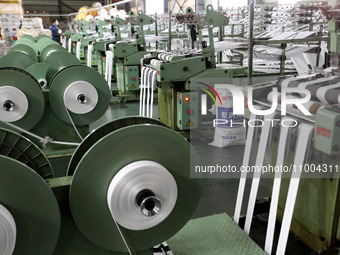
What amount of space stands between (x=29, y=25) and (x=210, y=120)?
11580 millimetres

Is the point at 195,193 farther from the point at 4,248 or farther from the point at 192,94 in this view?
the point at 192,94

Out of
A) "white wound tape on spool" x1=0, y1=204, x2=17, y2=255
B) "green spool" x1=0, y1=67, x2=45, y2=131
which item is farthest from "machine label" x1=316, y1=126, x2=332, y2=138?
"green spool" x1=0, y1=67, x2=45, y2=131

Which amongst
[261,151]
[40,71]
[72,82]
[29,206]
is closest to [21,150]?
[29,206]

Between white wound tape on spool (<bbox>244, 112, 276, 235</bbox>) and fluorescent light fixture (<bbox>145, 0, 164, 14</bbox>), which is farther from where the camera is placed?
fluorescent light fixture (<bbox>145, 0, 164, 14</bbox>)

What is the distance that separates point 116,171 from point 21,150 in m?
0.68

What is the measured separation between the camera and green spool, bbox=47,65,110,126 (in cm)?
364

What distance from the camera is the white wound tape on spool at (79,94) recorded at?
358cm

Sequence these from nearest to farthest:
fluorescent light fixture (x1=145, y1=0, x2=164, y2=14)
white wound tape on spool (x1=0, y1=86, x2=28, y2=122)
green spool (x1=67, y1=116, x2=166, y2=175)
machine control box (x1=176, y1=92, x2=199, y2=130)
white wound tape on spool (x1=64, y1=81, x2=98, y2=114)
→ 1. green spool (x1=67, y1=116, x2=166, y2=175)
2. white wound tape on spool (x1=0, y1=86, x2=28, y2=122)
3. white wound tape on spool (x1=64, y1=81, x2=98, y2=114)
4. machine control box (x1=176, y1=92, x2=199, y2=130)
5. fluorescent light fixture (x1=145, y1=0, x2=164, y2=14)

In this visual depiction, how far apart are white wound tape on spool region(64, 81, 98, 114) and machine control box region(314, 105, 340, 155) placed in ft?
8.47

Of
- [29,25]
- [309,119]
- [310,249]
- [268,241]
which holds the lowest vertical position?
[310,249]

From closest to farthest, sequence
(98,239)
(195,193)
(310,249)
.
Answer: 1. (98,239)
2. (195,193)
3. (310,249)

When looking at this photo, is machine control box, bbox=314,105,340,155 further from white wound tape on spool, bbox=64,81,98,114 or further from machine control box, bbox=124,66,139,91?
machine control box, bbox=124,66,139,91

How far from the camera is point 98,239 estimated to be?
5.12 ft

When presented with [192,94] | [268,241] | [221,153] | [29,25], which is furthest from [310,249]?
[29,25]
